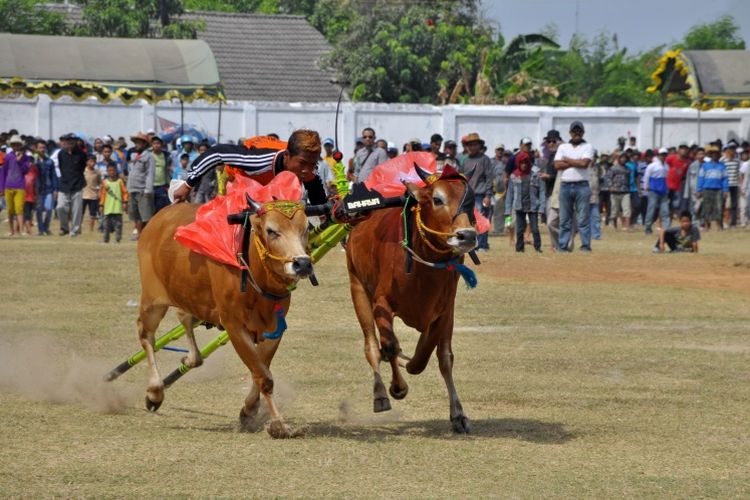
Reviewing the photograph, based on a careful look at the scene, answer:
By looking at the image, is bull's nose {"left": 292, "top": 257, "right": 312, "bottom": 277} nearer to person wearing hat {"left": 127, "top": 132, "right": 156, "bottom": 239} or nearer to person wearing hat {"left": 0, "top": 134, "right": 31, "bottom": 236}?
person wearing hat {"left": 127, "top": 132, "right": 156, "bottom": 239}

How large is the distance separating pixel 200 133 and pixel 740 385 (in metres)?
27.3

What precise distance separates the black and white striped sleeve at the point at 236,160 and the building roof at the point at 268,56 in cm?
4314

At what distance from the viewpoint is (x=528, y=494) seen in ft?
25.6

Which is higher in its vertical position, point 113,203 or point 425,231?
point 425,231

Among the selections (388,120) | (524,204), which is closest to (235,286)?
(524,204)

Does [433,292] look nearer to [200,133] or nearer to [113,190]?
[113,190]

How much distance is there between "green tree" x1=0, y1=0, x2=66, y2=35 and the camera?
2142 inches

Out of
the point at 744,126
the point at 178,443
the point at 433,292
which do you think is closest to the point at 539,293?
the point at 433,292

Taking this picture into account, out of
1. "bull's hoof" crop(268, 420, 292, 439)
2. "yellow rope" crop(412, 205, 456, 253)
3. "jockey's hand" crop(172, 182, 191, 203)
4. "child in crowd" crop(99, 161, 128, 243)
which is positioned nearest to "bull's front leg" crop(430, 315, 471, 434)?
"yellow rope" crop(412, 205, 456, 253)

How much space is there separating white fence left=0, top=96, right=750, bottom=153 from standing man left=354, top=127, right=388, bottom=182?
1314cm

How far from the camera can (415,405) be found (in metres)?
11.1

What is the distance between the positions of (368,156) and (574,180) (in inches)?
144

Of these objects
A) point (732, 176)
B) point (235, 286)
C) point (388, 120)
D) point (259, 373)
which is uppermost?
point (388, 120)

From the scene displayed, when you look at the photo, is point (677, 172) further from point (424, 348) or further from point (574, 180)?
point (424, 348)
